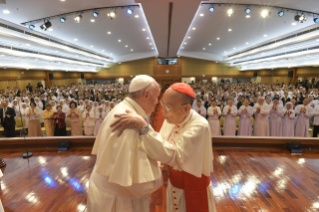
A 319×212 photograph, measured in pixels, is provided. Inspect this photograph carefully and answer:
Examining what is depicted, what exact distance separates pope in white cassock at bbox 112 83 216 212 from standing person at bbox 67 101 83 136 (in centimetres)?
554

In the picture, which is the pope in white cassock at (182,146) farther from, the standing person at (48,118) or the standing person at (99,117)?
the standing person at (48,118)

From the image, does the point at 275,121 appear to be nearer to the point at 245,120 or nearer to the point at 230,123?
the point at 245,120

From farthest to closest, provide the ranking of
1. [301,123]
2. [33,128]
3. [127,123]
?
[301,123], [33,128], [127,123]

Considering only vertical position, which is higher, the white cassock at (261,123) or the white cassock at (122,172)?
the white cassock at (122,172)

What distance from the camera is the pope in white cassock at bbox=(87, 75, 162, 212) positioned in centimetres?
123

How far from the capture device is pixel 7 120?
6156 millimetres

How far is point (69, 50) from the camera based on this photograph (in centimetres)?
1627

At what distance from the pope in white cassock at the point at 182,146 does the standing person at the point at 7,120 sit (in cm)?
645

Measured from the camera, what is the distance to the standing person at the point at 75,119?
21.8ft

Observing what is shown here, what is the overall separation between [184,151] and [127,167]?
1.43 ft

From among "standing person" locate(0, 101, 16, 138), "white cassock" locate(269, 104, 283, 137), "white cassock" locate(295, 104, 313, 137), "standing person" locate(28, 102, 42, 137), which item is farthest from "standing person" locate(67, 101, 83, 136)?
"white cassock" locate(295, 104, 313, 137)

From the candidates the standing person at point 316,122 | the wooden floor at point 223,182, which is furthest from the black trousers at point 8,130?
the standing person at point 316,122

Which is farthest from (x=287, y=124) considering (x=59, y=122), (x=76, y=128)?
(x=59, y=122)

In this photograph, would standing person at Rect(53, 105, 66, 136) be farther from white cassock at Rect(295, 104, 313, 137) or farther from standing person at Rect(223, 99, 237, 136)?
white cassock at Rect(295, 104, 313, 137)
